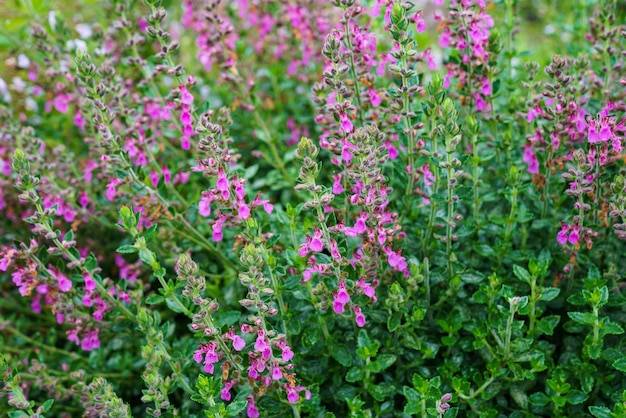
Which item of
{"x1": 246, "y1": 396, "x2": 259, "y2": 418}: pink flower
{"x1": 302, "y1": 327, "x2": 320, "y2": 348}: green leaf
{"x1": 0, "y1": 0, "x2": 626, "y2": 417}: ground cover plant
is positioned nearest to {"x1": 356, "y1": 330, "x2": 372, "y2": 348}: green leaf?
{"x1": 0, "y1": 0, "x2": 626, "y2": 417}: ground cover plant

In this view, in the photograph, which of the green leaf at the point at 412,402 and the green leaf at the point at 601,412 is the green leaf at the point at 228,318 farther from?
the green leaf at the point at 601,412

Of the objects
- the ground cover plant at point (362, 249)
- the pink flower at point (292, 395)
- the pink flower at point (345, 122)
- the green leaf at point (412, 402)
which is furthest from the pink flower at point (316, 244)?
the green leaf at point (412, 402)

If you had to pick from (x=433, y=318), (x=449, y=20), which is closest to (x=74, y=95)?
(x=449, y=20)

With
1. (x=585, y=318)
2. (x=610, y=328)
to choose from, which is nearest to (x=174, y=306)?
(x=585, y=318)

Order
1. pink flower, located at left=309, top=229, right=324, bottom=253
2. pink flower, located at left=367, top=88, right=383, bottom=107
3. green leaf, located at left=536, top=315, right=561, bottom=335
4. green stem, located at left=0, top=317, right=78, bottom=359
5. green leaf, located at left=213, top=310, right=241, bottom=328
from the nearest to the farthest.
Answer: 1. pink flower, located at left=309, top=229, right=324, bottom=253
2. green leaf, located at left=536, top=315, right=561, bottom=335
3. green leaf, located at left=213, top=310, right=241, bottom=328
4. pink flower, located at left=367, top=88, right=383, bottom=107
5. green stem, located at left=0, top=317, right=78, bottom=359

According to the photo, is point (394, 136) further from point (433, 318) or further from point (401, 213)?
point (433, 318)

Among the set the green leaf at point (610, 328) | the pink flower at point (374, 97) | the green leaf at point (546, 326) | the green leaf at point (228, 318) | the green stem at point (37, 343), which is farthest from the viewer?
the green stem at point (37, 343)

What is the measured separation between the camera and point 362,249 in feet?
7.56

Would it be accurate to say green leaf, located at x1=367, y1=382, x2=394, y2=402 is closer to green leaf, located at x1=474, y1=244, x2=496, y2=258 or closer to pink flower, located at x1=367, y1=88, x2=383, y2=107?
green leaf, located at x1=474, y1=244, x2=496, y2=258

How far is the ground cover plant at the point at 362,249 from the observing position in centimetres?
222

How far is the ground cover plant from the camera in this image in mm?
2221

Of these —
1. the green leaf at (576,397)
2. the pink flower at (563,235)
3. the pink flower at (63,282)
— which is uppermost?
the pink flower at (63,282)

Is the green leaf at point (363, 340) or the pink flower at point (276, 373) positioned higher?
the pink flower at point (276, 373)

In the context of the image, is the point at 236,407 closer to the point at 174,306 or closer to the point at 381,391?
the point at 174,306
